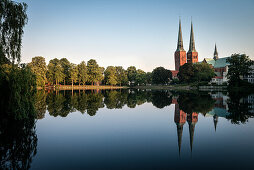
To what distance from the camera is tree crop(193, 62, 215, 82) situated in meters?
74.6

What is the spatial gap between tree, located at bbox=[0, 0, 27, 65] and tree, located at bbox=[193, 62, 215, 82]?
245 feet

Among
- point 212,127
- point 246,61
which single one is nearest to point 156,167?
point 212,127

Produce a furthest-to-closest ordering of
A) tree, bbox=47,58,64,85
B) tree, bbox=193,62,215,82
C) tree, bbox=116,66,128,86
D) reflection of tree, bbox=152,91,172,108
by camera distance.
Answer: tree, bbox=116,66,128,86 < tree, bbox=193,62,215,82 < tree, bbox=47,58,64,85 < reflection of tree, bbox=152,91,172,108

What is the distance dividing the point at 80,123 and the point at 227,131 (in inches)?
377

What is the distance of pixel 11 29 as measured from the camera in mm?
10508

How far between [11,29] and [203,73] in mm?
75615

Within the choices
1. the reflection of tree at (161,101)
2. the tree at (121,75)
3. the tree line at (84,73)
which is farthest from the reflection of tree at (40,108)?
the tree at (121,75)

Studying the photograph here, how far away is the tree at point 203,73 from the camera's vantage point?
245ft

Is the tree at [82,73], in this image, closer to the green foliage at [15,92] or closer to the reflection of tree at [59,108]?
the reflection of tree at [59,108]

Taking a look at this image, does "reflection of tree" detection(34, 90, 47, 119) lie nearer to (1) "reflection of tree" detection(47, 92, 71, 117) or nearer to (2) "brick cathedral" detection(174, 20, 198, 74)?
(1) "reflection of tree" detection(47, 92, 71, 117)

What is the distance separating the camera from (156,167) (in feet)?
19.0

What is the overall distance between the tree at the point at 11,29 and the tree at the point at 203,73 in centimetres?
7456

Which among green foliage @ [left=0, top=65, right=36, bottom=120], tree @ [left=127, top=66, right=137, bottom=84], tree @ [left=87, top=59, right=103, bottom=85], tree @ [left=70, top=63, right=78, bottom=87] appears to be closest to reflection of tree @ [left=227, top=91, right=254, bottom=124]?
green foliage @ [left=0, top=65, right=36, bottom=120]

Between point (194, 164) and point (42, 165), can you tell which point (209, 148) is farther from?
point (42, 165)
